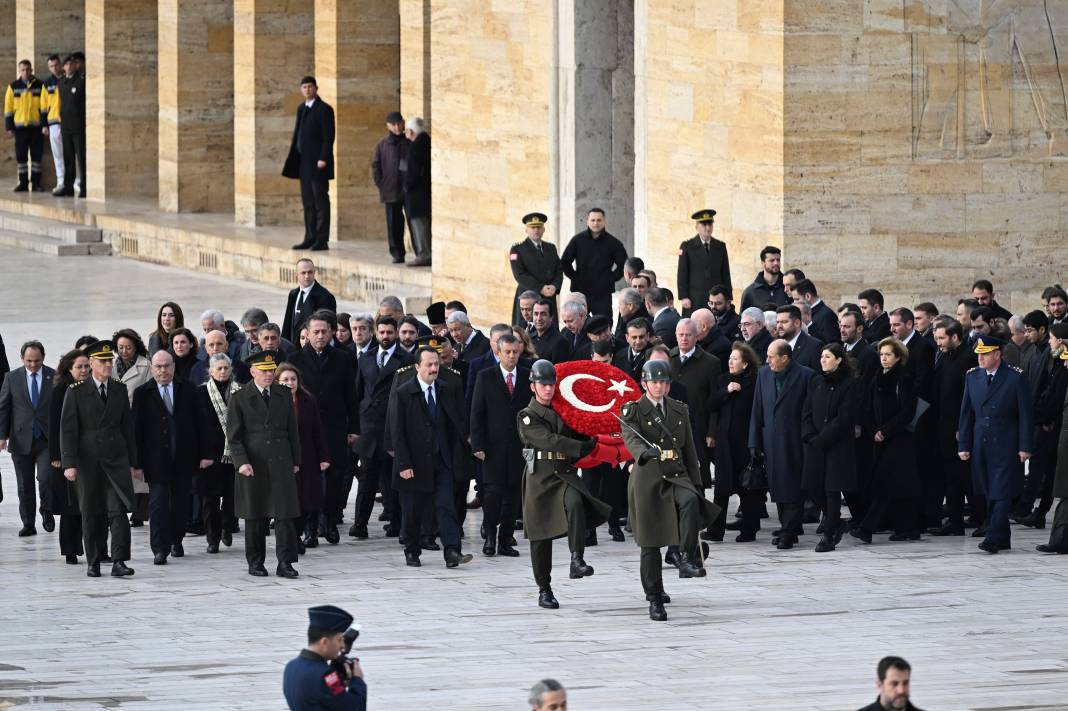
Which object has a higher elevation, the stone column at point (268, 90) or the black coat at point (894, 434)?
the stone column at point (268, 90)

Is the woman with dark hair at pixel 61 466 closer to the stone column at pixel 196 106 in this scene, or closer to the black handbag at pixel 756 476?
the black handbag at pixel 756 476

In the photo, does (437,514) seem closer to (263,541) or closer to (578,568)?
(263,541)

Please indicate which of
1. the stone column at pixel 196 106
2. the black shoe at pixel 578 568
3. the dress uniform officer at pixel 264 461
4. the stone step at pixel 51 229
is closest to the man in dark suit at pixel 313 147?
the stone column at pixel 196 106

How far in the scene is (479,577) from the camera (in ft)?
45.3

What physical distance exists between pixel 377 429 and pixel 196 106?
1785 cm

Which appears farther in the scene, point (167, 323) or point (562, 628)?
point (167, 323)

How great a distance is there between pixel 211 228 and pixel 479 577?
56.8 ft

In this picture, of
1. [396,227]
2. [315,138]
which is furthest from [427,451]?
[315,138]

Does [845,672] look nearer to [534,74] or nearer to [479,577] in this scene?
[479,577]

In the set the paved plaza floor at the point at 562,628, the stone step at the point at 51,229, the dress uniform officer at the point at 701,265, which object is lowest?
the paved plaza floor at the point at 562,628

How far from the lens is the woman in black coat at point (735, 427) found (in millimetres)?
14797

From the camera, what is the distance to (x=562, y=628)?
487 inches

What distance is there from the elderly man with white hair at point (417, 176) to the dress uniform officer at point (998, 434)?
11.3 meters

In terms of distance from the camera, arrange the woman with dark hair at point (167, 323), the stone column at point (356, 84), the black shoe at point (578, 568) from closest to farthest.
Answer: the black shoe at point (578, 568), the woman with dark hair at point (167, 323), the stone column at point (356, 84)
